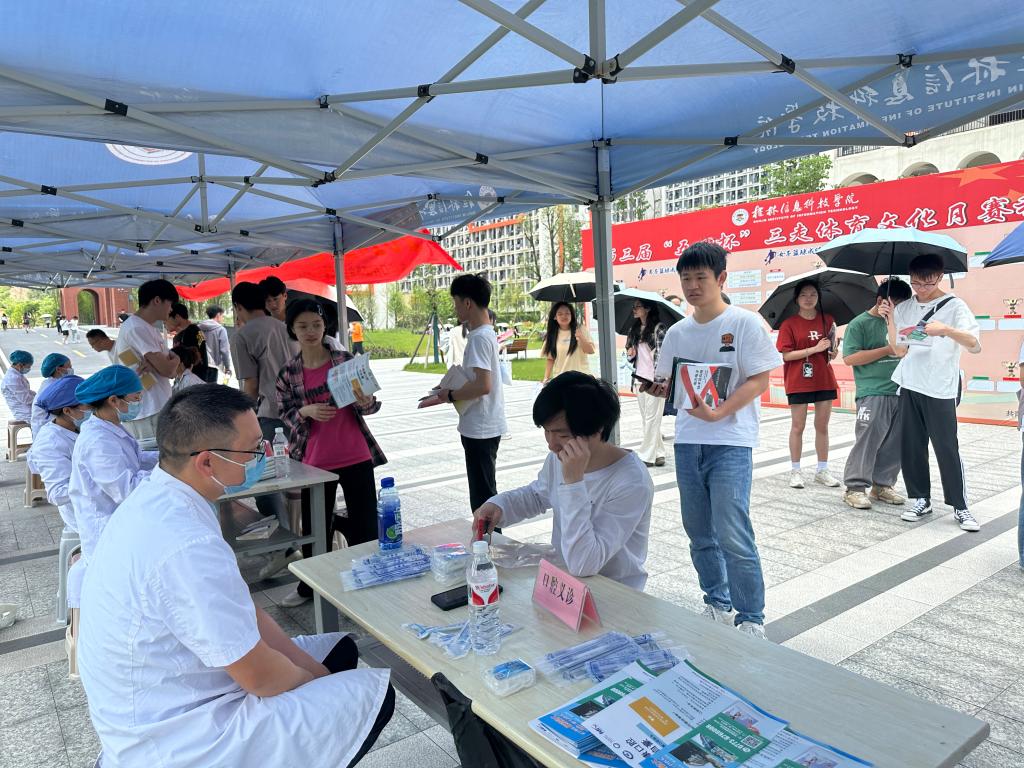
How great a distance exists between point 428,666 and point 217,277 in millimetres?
11933

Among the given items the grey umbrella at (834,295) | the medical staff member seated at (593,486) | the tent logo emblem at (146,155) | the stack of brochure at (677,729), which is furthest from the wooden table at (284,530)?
the grey umbrella at (834,295)

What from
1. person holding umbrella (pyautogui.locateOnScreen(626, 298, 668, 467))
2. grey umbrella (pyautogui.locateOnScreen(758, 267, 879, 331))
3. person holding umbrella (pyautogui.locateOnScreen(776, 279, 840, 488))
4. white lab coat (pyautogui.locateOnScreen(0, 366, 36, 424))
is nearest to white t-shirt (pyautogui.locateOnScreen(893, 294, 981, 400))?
person holding umbrella (pyautogui.locateOnScreen(776, 279, 840, 488))

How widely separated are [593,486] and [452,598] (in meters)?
0.54

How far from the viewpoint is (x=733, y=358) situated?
272 centimetres

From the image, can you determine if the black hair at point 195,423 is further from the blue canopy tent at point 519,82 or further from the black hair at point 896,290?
the black hair at point 896,290

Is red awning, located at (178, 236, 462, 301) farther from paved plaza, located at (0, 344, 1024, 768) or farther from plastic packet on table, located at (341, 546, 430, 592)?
plastic packet on table, located at (341, 546, 430, 592)

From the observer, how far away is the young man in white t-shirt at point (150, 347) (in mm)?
4555

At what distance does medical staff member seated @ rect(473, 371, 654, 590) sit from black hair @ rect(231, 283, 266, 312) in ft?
9.80

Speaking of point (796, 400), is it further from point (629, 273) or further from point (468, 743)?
point (629, 273)

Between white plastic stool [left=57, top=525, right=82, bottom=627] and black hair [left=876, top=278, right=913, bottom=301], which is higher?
black hair [left=876, top=278, right=913, bottom=301]

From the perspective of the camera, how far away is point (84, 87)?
104 inches

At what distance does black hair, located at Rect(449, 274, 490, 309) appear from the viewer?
3.38 m

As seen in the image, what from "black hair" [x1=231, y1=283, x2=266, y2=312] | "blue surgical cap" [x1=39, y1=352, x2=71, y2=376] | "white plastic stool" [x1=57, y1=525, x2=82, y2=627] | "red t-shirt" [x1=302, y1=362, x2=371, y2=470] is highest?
"black hair" [x1=231, y1=283, x2=266, y2=312]

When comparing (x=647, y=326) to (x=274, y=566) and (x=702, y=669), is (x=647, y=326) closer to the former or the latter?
(x=274, y=566)
